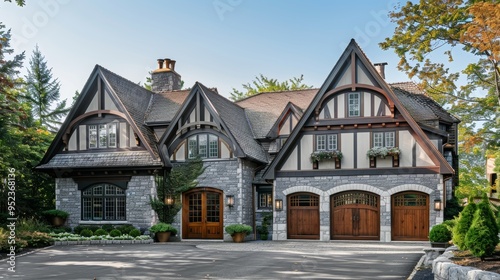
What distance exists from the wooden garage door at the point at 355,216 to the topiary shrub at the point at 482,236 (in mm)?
12012

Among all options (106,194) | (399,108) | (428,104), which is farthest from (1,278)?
(428,104)

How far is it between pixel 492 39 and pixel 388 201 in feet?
28.8

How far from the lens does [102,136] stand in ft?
80.7

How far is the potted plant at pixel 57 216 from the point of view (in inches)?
949

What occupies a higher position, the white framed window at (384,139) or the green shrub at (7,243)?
the white framed window at (384,139)

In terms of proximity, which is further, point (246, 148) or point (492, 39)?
point (246, 148)

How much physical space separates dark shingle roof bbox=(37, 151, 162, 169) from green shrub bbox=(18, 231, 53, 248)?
4.49 m

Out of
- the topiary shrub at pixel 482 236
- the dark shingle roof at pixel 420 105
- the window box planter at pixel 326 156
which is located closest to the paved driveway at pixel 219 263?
the topiary shrub at pixel 482 236

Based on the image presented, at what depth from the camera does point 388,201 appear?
22.0m

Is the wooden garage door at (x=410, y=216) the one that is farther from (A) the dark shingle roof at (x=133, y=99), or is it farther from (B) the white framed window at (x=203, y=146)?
(A) the dark shingle roof at (x=133, y=99)

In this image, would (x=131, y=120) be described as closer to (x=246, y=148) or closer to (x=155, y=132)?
(x=155, y=132)

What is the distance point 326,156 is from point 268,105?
6719mm

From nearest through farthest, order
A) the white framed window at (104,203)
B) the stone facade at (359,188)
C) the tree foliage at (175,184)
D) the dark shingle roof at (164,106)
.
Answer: the stone facade at (359,188) → the tree foliage at (175,184) → the white framed window at (104,203) → the dark shingle roof at (164,106)

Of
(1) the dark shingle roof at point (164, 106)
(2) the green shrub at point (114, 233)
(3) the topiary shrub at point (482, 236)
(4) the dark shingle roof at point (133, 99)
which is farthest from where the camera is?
(1) the dark shingle roof at point (164, 106)
